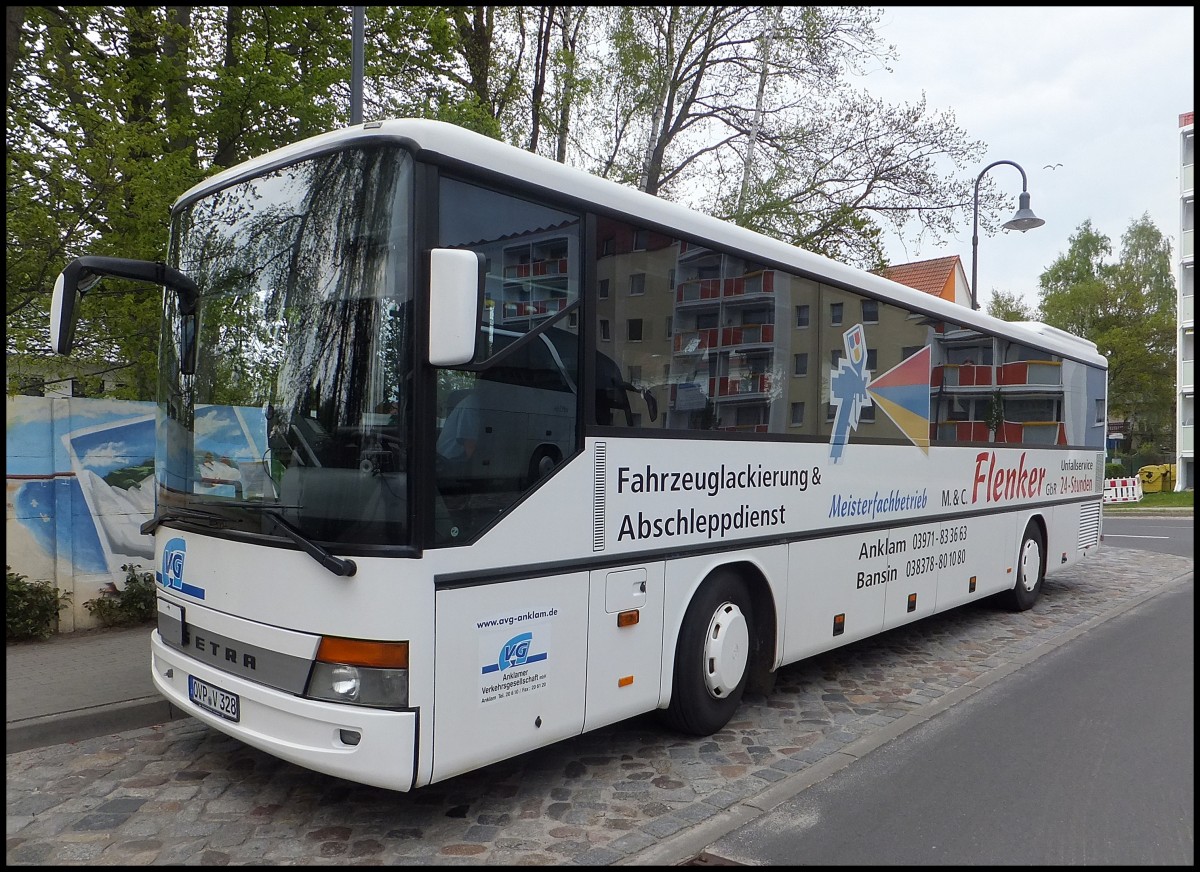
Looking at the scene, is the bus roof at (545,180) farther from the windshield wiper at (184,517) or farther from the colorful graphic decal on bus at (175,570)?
the colorful graphic decal on bus at (175,570)

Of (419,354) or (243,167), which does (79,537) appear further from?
(419,354)

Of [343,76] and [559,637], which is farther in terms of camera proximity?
[343,76]

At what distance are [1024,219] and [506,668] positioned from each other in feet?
52.8

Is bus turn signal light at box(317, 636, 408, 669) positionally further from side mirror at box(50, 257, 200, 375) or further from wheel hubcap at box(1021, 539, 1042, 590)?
wheel hubcap at box(1021, 539, 1042, 590)

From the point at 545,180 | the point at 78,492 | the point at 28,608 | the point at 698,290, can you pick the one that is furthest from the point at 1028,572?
the point at 28,608

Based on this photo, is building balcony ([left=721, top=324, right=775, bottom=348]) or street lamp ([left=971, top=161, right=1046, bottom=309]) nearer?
building balcony ([left=721, top=324, right=775, bottom=348])

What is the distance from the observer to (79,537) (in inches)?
308

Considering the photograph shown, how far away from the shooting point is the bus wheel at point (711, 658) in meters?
5.38

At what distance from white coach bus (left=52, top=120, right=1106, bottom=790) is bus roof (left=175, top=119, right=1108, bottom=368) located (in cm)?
2

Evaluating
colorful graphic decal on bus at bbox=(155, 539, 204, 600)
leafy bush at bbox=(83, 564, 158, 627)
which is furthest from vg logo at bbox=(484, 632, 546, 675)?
leafy bush at bbox=(83, 564, 158, 627)

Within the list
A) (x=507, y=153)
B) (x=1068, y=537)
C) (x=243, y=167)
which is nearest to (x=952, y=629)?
(x=1068, y=537)

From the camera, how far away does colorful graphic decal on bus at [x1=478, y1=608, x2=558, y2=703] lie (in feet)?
13.4

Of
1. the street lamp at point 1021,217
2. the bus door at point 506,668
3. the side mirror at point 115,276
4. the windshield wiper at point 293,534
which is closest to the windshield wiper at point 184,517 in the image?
the windshield wiper at point 293,534

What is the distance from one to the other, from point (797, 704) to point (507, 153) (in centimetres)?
444
